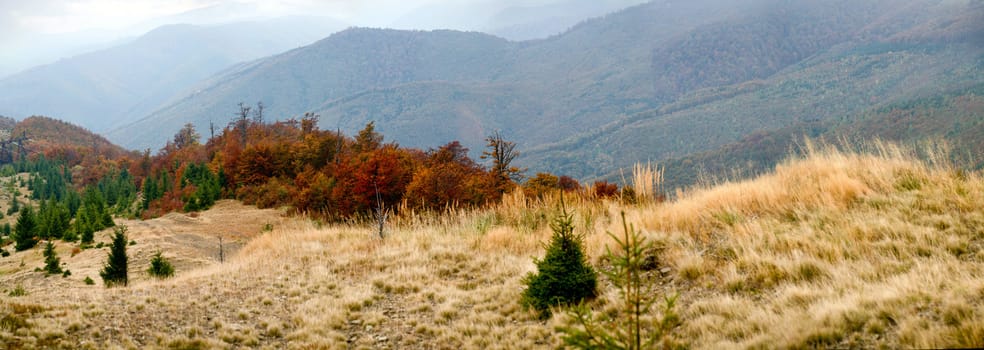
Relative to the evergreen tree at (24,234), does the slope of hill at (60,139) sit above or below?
above

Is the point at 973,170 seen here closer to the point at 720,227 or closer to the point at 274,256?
the point at 720,227

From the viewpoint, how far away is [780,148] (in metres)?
153

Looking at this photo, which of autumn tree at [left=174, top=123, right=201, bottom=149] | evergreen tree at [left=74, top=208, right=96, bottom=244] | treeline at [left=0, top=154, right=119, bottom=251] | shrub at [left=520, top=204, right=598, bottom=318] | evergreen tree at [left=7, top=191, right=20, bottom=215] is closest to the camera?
shrub at [left=520, top=204, right=598, bottom=318]

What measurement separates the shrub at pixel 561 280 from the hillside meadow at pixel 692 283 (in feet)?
0.65

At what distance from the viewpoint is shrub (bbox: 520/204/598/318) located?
609 cm

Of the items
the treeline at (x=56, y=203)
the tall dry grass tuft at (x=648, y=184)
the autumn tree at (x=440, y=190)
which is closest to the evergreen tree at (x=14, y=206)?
the treeline at (x=56, y=203)

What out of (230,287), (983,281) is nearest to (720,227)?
(983,281)

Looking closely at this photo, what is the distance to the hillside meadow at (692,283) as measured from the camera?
4164 mm

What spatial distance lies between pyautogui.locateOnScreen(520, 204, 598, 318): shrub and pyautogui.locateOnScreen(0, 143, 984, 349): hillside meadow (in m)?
0.20

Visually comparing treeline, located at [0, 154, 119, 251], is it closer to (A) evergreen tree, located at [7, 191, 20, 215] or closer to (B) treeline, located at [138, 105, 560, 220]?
(A) evergreen tree, located at [7, 191, 20, 215]

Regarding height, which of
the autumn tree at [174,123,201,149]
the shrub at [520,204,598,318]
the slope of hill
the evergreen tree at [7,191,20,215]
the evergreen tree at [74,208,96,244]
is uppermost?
the slope of hill

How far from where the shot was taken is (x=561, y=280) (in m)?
6.09

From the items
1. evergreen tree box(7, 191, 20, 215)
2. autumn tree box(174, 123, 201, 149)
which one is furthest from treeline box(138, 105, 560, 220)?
evergreen tree box(7, 191, 20, 215)

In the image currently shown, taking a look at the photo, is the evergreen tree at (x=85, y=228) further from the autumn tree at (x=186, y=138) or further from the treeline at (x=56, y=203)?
the autumn tree at (x=186, y=138)
